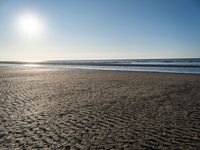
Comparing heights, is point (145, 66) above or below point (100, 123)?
above

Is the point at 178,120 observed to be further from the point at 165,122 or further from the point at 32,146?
the point at 32,146

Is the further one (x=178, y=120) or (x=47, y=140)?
(x=178, y=120)

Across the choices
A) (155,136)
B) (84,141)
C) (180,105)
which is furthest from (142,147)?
(180,105)

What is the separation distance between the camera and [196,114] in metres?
9.94

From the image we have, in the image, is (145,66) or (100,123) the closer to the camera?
(100,123)

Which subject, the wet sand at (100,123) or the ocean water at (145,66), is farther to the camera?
the ocean water at (145,66)

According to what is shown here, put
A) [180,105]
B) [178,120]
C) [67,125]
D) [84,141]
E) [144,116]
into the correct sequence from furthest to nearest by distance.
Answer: [180,105]
[144,116]
[178,120]
[67,125]
[84,141]

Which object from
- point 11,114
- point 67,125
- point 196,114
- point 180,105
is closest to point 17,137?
point 67,125

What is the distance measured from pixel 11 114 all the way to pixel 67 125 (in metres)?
3.26

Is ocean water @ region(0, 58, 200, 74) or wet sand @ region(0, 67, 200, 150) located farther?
ocean water @ region(0, 58, 200, 74)

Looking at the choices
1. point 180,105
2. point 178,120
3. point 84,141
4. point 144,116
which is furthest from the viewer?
point 180,105

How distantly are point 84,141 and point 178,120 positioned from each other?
14.5 ft

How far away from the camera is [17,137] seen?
7.09 m

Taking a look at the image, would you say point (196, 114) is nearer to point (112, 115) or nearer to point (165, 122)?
point (165, 122)
